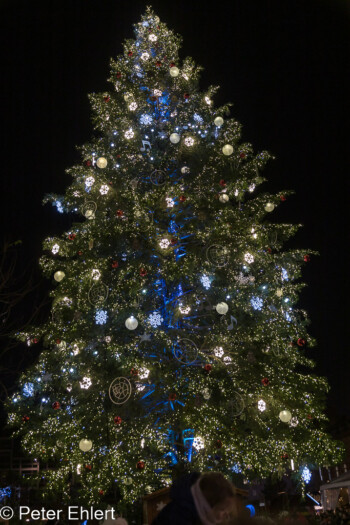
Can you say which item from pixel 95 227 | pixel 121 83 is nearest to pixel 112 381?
pixel 95 227

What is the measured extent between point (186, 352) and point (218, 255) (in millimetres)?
2105

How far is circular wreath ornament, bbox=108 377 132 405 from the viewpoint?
7.76m

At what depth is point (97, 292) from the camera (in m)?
8.61

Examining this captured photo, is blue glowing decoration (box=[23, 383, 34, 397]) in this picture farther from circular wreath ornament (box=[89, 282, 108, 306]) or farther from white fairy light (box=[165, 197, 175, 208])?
white fairy light (box=[165, 197, 175, 208])

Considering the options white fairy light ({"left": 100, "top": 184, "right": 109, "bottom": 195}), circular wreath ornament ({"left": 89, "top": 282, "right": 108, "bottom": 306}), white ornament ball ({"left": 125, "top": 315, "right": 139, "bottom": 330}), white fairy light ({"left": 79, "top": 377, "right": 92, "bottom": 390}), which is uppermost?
white fairy light ({"left": 100, "top": 184, "right": 109, "bottom": 195})

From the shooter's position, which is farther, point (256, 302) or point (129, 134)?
point (129, 134)

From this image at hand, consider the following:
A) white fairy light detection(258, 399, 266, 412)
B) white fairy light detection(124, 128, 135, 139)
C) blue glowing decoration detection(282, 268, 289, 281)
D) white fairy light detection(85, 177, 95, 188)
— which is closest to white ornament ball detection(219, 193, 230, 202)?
blue glowing decoration detection(282, 268, 289, 281)

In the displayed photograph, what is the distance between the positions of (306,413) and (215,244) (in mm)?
3770

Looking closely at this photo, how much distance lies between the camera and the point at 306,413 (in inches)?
319

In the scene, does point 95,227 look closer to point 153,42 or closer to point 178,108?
point 178,108

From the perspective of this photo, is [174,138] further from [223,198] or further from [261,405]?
[261,405]

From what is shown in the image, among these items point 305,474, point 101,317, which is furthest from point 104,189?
point 305,474

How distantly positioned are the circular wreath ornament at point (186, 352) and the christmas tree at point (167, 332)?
3 cm

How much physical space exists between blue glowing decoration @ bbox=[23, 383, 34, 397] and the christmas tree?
0.8 inches
